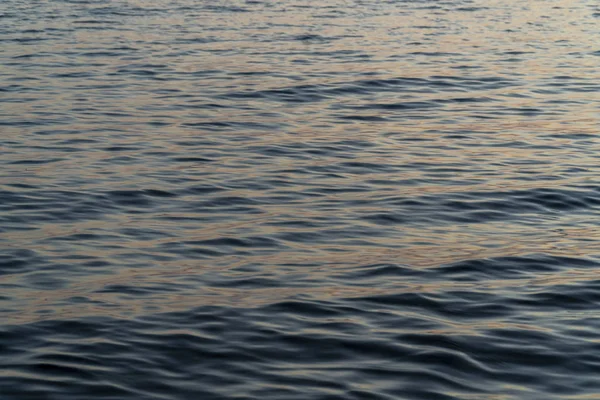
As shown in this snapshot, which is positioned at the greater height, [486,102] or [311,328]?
[311,328]

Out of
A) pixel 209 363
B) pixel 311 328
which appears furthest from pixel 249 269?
pixel 209 363

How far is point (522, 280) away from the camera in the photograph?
11016 mm

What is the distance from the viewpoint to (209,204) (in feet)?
44.9

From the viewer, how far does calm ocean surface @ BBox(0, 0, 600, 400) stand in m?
8.85

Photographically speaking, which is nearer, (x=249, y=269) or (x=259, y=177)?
(x=249, y=269)

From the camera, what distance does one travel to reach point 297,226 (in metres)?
12.8

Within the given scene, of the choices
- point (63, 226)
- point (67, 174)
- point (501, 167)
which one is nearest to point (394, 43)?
point (501, 167)

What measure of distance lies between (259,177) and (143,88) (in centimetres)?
764

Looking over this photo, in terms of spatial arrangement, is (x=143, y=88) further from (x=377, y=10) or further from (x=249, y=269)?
(x=377, y=10)

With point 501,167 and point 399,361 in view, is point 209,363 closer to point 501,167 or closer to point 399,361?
point 399,361

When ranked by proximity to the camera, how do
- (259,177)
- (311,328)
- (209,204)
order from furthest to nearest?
(259,177) < (209,204) < (311,328)

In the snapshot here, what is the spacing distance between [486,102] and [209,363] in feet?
44.4

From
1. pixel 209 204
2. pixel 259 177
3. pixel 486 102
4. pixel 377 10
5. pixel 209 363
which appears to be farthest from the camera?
pixel 377 10

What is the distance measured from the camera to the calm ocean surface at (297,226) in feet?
29.0
